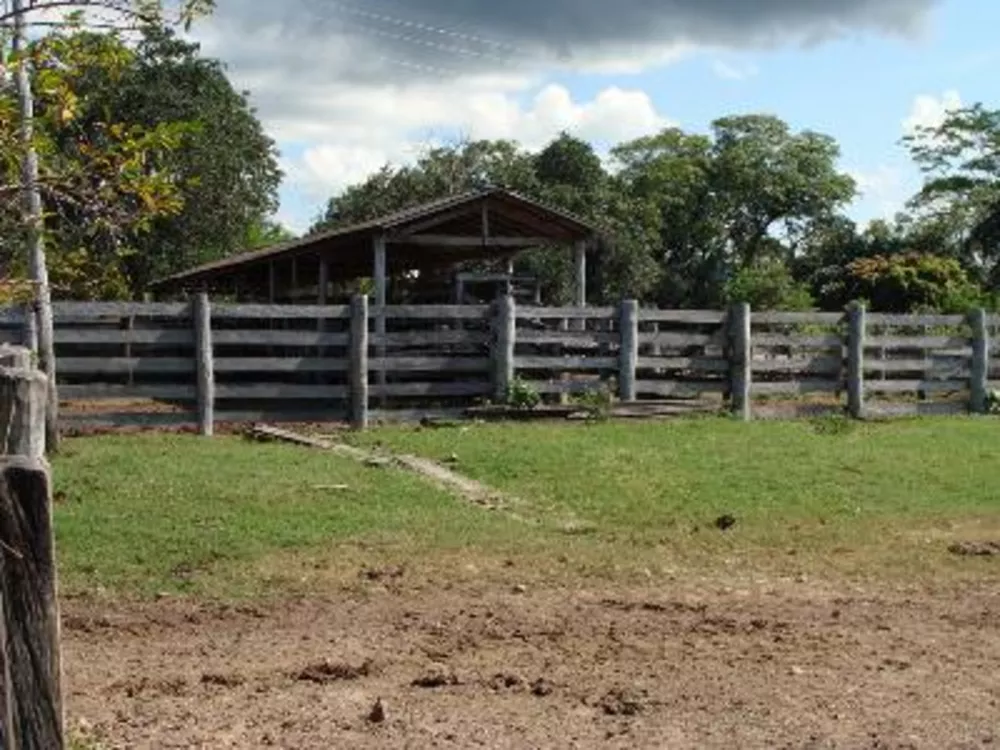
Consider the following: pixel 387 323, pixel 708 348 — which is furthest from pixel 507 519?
pixel 387 323

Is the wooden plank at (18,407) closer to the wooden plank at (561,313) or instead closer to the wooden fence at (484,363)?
the wooden fence at (484,363)

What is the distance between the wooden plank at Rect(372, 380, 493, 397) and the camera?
1717 cm

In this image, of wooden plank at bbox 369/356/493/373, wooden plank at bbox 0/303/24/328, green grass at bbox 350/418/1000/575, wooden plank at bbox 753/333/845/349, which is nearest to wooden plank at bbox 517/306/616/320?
wooden plank at bbox 369/356/493/373

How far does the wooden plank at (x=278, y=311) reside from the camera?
1633 cm

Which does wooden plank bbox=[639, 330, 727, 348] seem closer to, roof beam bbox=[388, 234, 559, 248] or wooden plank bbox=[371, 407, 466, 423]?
wooden plank bbox=[371, 407, 466, 423]

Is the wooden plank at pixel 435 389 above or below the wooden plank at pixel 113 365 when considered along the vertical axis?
below

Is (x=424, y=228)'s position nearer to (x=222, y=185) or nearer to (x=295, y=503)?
(x=295, y=503)

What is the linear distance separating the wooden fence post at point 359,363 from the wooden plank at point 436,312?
49cm

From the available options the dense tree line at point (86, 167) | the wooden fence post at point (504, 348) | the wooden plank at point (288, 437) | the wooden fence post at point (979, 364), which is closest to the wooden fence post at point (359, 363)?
the wooden plank at point (288, 437)

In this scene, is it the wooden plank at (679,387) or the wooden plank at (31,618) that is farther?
the wooden plank at (679,387)

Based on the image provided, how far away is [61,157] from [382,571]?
4688 millimetres

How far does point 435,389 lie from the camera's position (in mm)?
17453

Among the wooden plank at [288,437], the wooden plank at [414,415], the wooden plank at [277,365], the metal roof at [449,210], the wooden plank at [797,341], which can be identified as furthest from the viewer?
the metal roof at [449,210]

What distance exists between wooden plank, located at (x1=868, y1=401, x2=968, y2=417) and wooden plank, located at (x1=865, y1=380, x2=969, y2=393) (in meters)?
0.21
